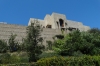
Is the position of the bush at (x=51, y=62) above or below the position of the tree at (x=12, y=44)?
below

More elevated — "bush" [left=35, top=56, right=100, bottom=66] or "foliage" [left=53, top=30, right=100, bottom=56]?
"foliage" [left=53, top=30, right=100, bottom=56]

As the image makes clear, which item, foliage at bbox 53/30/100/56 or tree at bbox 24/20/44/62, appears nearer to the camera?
tree at bbox 24/20/44/62

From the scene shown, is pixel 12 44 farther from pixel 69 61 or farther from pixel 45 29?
pixel 69 61

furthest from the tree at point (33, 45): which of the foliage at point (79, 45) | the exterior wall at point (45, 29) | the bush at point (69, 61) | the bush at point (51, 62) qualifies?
Result: the bush at point (51, 62)

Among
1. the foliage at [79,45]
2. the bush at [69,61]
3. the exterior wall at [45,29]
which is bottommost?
the bush at [69,61]

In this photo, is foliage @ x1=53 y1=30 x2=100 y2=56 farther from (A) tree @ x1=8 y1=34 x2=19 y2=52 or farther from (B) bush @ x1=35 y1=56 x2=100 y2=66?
(B) bush @ x1=35 y1=56 x2=100 y2=66

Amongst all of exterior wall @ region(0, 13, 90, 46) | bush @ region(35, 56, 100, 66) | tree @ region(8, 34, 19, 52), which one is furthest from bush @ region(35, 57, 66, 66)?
tree @ region(8, 34, 19, 52)

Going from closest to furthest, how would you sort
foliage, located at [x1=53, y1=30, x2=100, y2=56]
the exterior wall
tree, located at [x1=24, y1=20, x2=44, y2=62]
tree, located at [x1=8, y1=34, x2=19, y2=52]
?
tree, located at [x1=24, y1=20, x2=44, y2=62] → foliage, located at [x1=53, y1=30, x2=100, y2=56] → tree, located at [x1=8, y1=34, x2=19, y2=52] → the exterior wall

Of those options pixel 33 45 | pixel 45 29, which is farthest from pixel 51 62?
pixel 45 29

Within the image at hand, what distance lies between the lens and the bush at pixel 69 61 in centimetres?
1577

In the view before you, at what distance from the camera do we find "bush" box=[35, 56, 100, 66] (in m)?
15.8

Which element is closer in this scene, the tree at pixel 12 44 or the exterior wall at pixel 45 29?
the tree at pixel 12 44

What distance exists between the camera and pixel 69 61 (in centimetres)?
1730

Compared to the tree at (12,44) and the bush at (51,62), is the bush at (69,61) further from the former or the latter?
the tree at (12,44)
